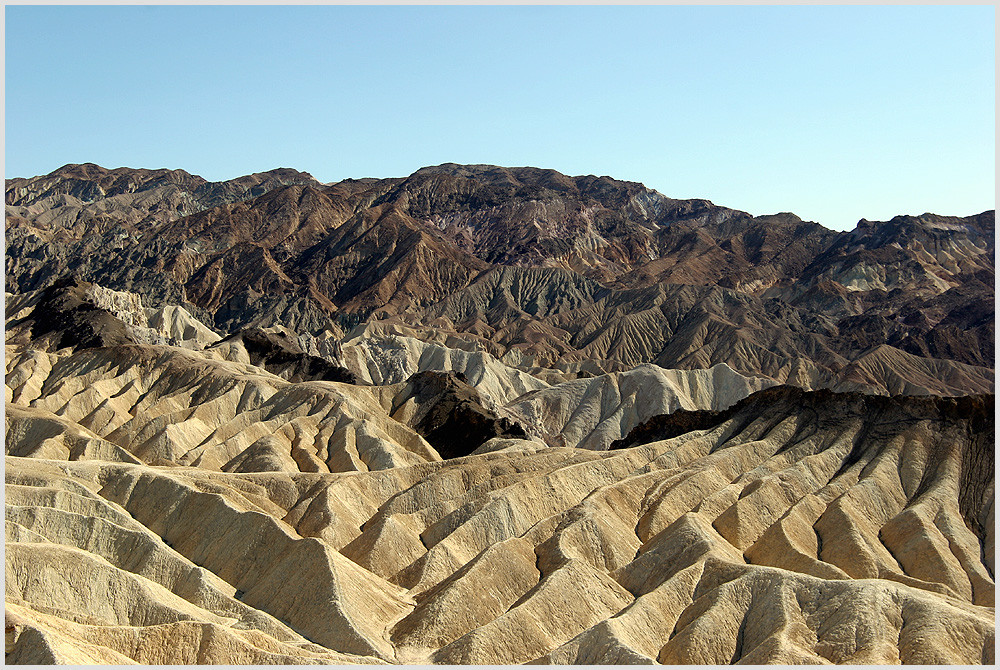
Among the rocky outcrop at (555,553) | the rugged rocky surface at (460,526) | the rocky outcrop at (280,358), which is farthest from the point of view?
the rocky outcrop at (280,358)

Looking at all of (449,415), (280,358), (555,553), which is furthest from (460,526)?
(280,358)

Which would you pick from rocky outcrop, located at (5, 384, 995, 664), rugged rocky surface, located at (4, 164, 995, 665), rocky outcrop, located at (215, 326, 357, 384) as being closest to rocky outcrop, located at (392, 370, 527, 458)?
rugged rocky surface, located at (4, 164, 995, 665)

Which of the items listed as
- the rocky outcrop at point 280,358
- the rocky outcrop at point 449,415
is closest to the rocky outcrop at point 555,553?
the rocky outcrop at point 449,415

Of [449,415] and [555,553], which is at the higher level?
[449,415]

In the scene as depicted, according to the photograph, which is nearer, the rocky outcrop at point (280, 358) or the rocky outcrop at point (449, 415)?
the rocky outcrop at point (449, 415)

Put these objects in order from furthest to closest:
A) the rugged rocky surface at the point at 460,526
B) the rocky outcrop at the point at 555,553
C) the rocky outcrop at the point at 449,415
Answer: the rocky outcrop at the point at 449,415 < the rugged rocky surface at the point at 460,526 < the rocky outcrop at the point at 555,553

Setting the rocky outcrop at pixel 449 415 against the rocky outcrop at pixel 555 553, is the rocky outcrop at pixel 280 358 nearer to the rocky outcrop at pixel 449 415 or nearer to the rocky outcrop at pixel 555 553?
the rocky outcrop at pixel 449 415

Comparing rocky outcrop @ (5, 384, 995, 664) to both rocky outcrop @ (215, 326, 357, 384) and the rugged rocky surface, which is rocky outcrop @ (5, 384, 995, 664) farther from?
rocky outcrop @ (215, 326, 357, 384)

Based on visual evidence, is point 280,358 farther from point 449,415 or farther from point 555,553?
point 555,553

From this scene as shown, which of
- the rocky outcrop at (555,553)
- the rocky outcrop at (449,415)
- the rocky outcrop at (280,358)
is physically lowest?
the rocky outcrop at (555,553)

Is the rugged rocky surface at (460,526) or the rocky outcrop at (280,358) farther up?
the rocky outcrop at (280,358)

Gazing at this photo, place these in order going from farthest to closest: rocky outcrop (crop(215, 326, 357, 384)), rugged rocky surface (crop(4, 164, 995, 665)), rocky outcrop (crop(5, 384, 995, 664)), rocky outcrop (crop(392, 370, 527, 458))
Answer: rocky outcrop (crop(215, 326, 357, 384)) < rocky outcrop (crop(392, 370, 527, 458)) < rugged rocky surface (crop(4, 164, 995, 665)) < rocky outcrop (crop(5, 384, 995, 664))
